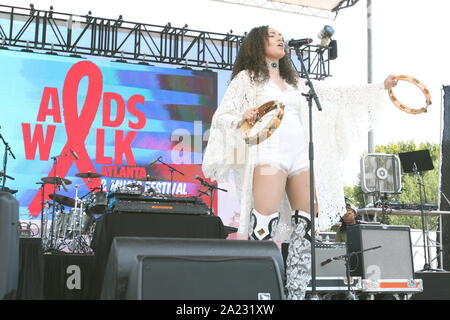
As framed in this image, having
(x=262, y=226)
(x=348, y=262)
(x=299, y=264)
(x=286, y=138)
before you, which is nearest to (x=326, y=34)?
(x=286, y=138)

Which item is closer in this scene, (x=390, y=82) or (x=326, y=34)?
(x=390, y=82)

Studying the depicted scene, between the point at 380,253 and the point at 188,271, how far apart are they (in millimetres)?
3499

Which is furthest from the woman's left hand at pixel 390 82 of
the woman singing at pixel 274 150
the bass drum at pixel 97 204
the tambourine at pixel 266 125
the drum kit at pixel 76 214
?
the bass drum at pixel 97 204

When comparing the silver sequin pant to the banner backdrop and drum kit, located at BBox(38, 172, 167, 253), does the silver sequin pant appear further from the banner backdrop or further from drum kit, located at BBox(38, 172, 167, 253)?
the banner backdrop

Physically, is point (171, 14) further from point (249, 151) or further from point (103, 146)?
point (249, 151)

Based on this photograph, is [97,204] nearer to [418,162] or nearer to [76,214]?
[76,214]

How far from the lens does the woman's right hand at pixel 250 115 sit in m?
2.93

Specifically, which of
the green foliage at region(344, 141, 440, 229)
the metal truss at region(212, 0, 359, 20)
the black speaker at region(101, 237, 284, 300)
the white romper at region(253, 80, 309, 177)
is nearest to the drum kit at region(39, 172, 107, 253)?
the white romper at region(253, 80, 309, 177)

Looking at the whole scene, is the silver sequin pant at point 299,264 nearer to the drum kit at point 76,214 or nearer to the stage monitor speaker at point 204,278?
the stage monitor speaker at point 204,278

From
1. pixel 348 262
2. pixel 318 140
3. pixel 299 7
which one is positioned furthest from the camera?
pixel 299 7

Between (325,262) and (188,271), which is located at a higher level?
(188,271)

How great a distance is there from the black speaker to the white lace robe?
1290 mm

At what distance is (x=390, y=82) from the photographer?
348 cm

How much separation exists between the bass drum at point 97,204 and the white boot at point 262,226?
462cm
